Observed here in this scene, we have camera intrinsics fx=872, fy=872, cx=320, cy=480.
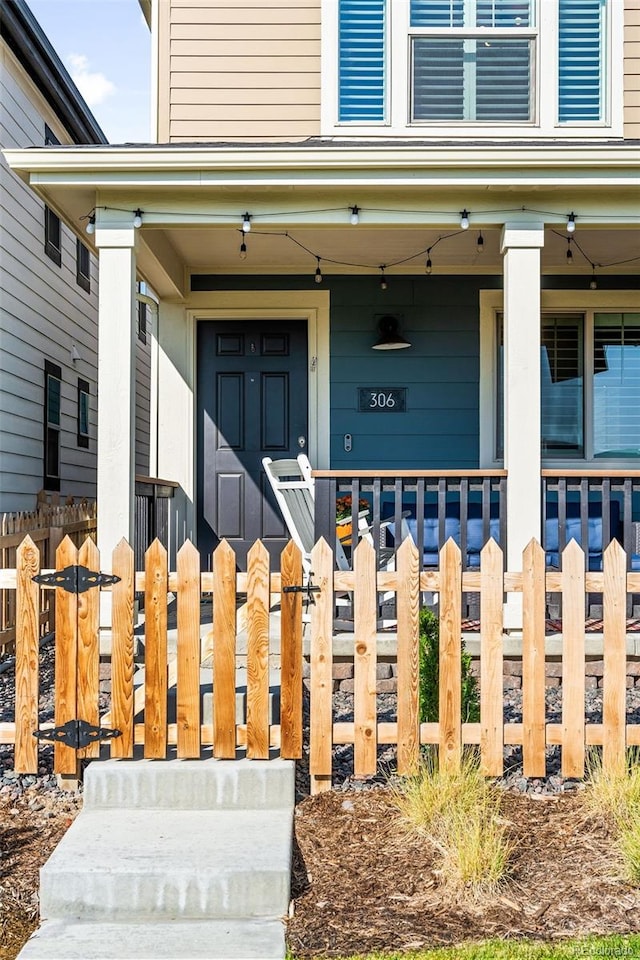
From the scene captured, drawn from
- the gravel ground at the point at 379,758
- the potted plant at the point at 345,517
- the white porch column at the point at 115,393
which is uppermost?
the white porch column at the point at 115,393

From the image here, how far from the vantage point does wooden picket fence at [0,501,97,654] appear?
223 inches

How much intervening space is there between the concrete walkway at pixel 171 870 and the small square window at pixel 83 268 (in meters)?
8.58

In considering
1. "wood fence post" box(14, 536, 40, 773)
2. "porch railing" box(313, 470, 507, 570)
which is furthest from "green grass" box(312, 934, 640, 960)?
"porch railing" box(313, 470, 507, 570)

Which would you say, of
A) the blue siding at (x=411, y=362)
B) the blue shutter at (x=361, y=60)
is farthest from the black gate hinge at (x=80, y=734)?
the blue shutter at (x=361, y=60)

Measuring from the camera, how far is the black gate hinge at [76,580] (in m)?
3.52

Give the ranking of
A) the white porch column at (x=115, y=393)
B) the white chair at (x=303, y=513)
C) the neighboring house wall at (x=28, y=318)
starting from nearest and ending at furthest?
1. the white porch column at (x=115, y=393)
2. the white chair at (x=303, y=513)
3. the neighboring house wall at (x=28, y=318)

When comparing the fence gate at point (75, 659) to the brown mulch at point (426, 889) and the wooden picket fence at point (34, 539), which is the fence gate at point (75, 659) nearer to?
the brown mulch at point (426, 889)

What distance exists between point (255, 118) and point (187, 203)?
1713 millimetres

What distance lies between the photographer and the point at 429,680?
3.83 m

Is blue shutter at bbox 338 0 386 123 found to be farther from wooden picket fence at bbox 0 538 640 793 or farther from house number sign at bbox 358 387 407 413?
wooden picket fence at bbox 0 538 640 793

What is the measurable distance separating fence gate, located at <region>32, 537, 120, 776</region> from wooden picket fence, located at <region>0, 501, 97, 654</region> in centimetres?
215

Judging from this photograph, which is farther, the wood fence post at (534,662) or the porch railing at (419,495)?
the porch railing at (419,495)

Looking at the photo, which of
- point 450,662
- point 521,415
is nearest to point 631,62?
point 521,415

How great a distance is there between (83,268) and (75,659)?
8.60m
